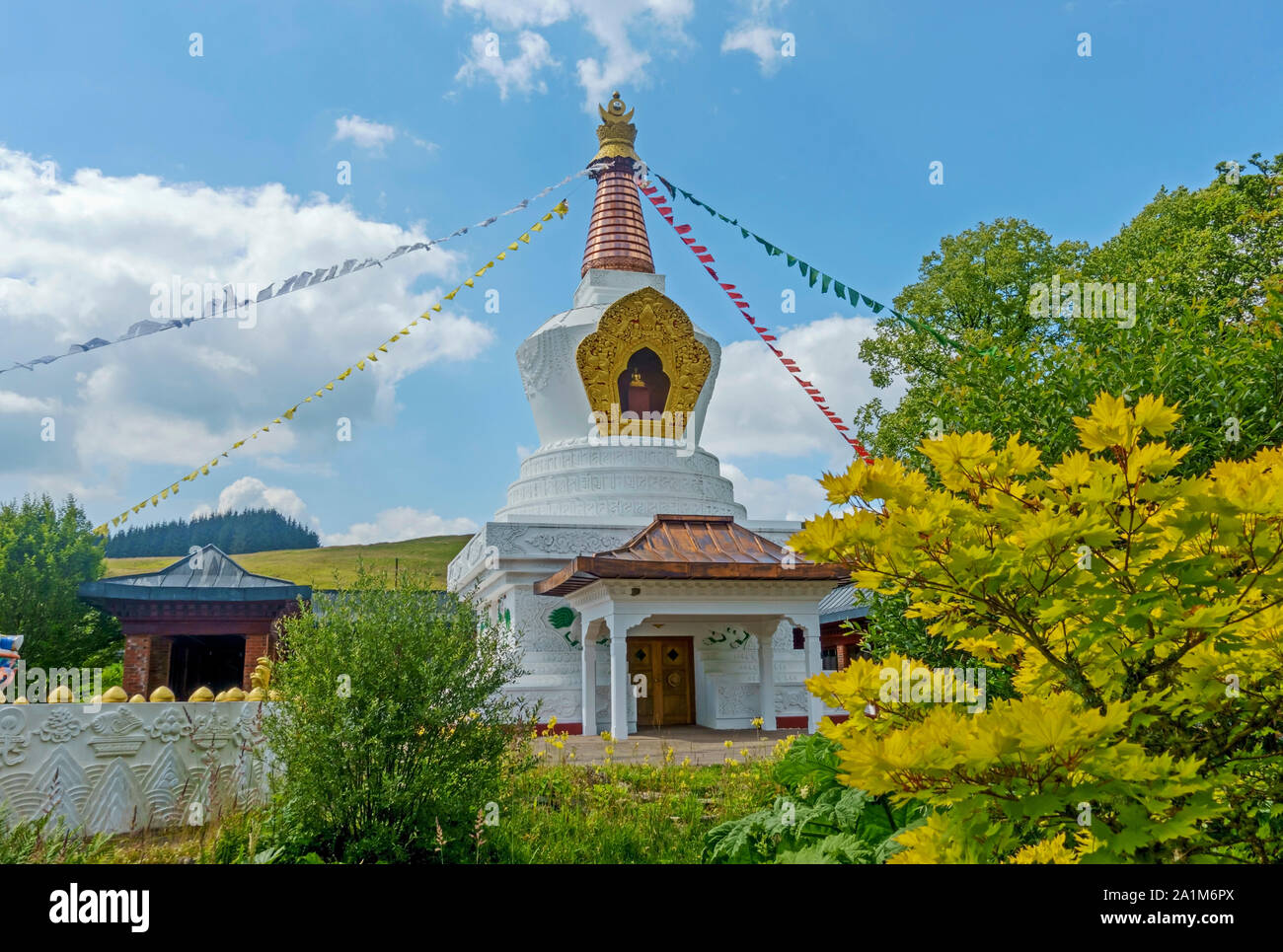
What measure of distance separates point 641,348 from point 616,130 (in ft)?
21.4

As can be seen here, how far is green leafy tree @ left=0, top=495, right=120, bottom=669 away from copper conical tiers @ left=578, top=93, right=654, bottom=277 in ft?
51.3

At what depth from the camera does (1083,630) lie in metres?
3.44

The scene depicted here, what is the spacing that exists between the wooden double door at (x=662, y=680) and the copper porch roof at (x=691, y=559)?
209 cm

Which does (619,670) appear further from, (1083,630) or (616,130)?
(616,130)

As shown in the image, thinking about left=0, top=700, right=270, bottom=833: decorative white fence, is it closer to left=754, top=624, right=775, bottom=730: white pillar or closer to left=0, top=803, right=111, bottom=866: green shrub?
left=0, top=803, right=111, bottom=866: green shrub

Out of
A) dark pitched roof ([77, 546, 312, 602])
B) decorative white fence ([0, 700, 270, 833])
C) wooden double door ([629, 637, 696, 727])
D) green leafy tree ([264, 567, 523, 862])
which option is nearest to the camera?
green leafy tree ([264, 567, 523, 862])

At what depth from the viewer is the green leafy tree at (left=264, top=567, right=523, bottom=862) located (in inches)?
237

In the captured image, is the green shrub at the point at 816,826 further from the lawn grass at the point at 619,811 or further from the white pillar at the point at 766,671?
the white pillar at the point at 766,671

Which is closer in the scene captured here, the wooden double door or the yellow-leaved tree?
the yellow-leaved tree

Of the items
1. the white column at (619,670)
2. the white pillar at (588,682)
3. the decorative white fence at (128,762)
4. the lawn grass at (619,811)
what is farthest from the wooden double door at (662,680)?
the decorative white fence at (128,762)

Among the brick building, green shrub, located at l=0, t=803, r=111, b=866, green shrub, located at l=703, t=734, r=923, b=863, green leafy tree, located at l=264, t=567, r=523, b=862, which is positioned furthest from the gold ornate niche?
green shrub, located at l=0, t=803, r=111, b=866

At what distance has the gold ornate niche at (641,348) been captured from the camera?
21969 millimetres

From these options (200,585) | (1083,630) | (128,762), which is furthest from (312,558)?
(1083,630)
